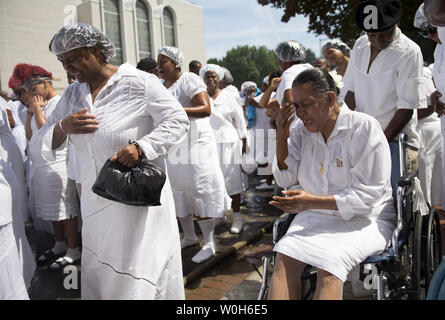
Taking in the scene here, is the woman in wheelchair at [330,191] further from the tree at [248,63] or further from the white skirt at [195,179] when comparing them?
→ the tree at [248,63]

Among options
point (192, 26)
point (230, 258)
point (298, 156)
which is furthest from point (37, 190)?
point (192, 26)

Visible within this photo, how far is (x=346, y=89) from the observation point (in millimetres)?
3594

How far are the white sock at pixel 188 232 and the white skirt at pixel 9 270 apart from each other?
7.42 feet

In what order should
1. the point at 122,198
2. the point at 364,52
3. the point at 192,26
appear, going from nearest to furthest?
the point at 122,198
the point at 364,52
the point at 192,26

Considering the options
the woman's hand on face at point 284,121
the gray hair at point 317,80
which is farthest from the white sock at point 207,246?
the gray hair at point 317,80

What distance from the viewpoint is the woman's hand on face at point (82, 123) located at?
2.31 m

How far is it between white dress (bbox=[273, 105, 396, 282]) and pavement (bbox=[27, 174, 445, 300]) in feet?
1.55

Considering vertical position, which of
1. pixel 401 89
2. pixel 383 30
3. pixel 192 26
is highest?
pixel 192 26

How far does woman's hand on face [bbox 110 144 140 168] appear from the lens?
2.24 meters

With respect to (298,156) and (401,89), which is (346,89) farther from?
(298,156)
